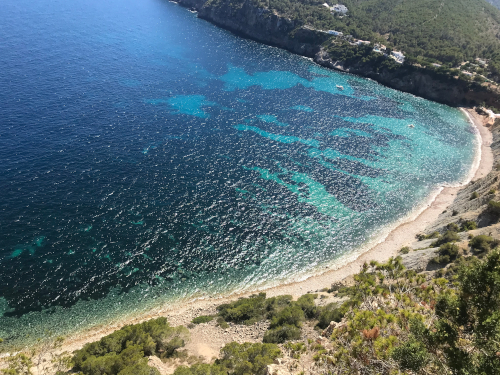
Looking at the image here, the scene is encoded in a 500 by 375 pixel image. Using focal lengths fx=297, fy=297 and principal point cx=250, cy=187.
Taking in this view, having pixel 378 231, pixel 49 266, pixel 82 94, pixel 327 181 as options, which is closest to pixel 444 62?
pixel 327 181

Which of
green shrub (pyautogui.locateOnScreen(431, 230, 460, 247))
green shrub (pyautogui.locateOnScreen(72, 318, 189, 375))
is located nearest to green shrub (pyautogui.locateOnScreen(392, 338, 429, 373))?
green shrub (pyautogui.locateOnScreen(72, 318, 189, 375))

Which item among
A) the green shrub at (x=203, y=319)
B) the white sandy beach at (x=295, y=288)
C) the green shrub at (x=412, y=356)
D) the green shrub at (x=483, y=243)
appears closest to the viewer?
the green shrub at (x=412, y=356)

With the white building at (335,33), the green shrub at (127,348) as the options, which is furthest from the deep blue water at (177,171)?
the white building at (335,33)

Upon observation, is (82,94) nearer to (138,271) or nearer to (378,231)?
(138,271)

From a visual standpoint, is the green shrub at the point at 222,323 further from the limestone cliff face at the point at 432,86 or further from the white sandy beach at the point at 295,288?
the limestone cliff face at the point at 432,86

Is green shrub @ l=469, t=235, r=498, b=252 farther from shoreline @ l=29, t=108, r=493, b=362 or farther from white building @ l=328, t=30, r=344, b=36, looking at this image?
white building @ l=328, t=30, r=344, b=36

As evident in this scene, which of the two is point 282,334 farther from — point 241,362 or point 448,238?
point 448,238
